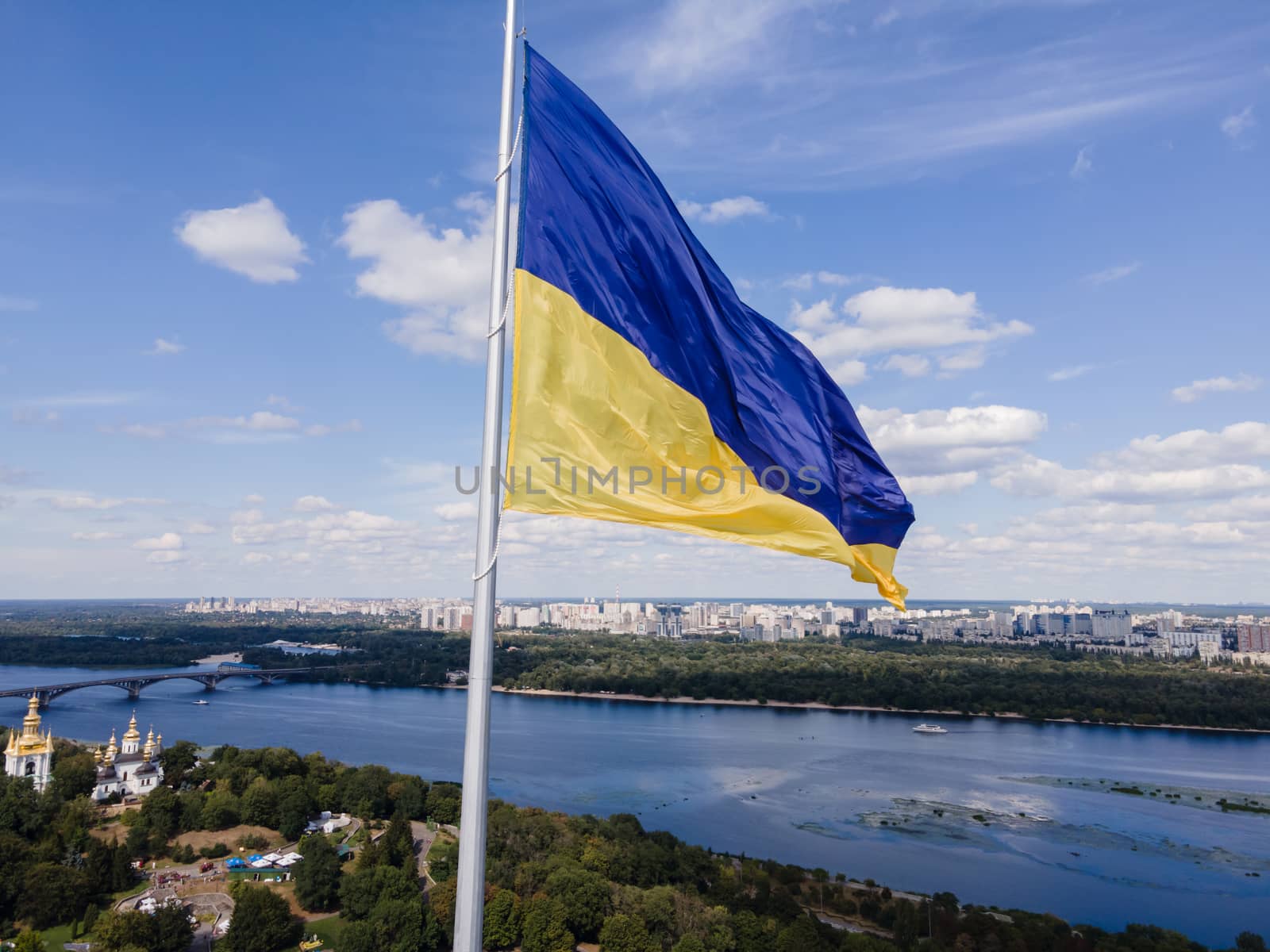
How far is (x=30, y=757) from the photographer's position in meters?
10.1

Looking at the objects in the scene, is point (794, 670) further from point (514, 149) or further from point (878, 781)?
point (514, 149)

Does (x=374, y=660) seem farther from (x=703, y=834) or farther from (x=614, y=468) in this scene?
(x=614, y=468)

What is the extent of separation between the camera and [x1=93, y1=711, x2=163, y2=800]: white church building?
10406mm

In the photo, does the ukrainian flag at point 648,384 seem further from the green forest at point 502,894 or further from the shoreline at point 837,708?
the shoreline at point 837,708

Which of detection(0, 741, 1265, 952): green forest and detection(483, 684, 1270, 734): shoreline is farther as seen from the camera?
detection(483, 684, 1270, 734): shoreline

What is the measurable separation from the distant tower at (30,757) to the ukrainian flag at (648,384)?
36.8 feet

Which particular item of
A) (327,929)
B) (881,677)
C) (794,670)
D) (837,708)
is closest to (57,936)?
(327,929)

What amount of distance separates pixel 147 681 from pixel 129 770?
48.2 feet

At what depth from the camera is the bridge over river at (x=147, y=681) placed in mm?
21219

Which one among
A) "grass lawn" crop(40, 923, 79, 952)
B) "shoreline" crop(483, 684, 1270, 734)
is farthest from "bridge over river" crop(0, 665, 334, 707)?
"grass lawn" crop(40, 923, 79, 952)

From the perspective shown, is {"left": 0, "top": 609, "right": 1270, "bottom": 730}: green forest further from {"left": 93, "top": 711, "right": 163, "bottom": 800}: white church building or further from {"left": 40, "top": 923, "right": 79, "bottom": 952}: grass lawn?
{"left": 40, "top": 923, "right": 79, "bottom": 952}: grass lawn

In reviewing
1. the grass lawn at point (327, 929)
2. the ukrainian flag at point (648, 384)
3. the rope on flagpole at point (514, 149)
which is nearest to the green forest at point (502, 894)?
the grass lawn at point (327, 929)

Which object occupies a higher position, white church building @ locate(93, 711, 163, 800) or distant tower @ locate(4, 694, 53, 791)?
distant tower @ locate(4, 694, 53, 791)

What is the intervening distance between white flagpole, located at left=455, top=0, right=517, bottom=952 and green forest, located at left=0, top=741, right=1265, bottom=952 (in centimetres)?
542
